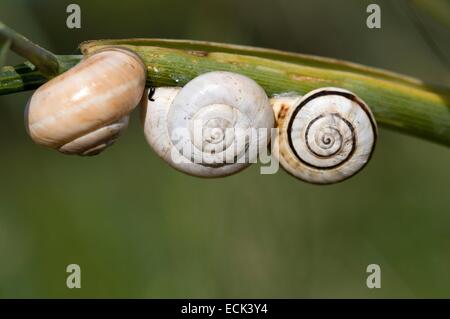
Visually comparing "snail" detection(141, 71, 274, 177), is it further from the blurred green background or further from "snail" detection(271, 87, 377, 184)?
the blurred green background

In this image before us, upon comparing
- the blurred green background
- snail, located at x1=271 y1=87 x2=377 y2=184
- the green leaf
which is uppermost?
the blurred green background

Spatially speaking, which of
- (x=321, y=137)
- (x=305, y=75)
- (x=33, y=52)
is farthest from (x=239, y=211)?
(x=33, y=52)

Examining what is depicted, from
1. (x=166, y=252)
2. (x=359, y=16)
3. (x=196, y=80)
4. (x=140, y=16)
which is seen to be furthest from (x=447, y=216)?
(x=140, y=16)

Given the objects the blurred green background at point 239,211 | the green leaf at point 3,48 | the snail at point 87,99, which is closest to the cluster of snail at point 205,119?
the snail at point 87,99

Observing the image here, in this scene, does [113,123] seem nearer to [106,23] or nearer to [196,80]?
[196,80]

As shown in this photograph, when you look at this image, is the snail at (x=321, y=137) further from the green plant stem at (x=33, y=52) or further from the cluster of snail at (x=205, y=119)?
the green plant stem at (x=33, y=52)

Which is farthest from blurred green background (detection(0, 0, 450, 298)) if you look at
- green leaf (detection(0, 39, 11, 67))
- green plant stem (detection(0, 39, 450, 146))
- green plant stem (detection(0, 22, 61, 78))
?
green leaf (detection(0, 39, 11, 67))

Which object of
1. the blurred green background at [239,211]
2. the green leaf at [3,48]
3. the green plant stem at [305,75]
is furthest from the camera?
the blurred green background at [239,211]
